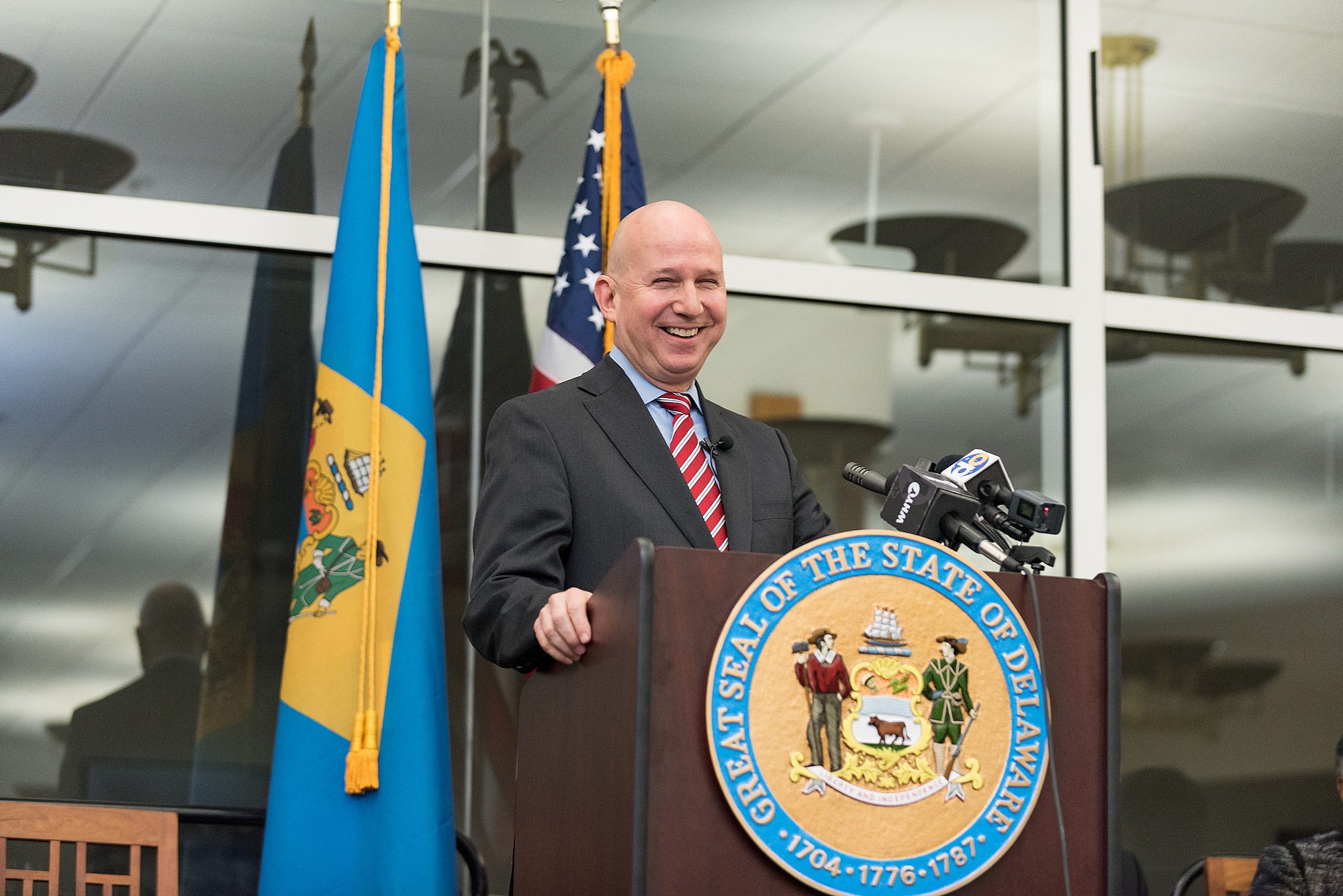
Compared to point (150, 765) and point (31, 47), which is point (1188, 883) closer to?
point (150, 765)

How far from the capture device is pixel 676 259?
6.67ft

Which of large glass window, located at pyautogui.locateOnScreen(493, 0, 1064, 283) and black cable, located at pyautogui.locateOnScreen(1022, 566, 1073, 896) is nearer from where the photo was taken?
black cable, located at pyautogui.locateOnScreen(1022, 566, 1073, 896)

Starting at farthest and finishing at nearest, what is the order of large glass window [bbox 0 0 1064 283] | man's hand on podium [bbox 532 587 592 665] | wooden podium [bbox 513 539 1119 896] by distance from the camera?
large glass window [bbox 0 0 1064 283] < man's hand on podium [bbox 532 587 592 665] < wooden podium [bbox 513 539 1119 896]

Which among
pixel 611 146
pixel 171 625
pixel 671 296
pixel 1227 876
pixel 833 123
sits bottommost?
pixel 1227 876

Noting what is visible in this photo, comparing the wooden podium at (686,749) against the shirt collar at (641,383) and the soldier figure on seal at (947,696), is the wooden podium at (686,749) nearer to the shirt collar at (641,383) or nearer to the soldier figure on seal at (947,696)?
the soldier figure on seal at (947,696)

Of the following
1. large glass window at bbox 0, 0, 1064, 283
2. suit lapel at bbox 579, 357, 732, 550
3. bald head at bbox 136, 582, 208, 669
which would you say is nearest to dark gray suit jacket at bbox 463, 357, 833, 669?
suit lapel at bbox 579, 357, 732, 550

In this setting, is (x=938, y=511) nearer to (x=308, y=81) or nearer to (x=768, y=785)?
(x=768, y=785)

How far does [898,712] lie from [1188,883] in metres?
1.98

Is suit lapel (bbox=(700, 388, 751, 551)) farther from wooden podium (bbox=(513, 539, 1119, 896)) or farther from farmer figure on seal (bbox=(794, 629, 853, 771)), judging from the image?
farmer figure on seal (bbox=(794, 629, 853, 771))

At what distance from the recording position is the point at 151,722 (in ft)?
11.2

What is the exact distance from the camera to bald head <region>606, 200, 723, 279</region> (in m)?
2.04

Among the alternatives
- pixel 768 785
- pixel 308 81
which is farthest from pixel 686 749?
pixel 308 81

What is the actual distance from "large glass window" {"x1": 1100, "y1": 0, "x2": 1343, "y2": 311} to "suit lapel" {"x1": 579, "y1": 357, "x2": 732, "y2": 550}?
2.68 m

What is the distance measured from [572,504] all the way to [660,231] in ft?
1.44
